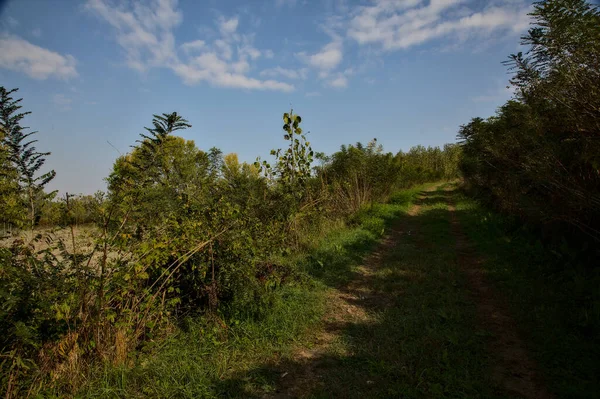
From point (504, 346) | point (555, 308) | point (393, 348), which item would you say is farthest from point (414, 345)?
point (555, 308)

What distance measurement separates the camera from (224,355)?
3.48m

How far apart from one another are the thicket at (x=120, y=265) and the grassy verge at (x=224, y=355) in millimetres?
156

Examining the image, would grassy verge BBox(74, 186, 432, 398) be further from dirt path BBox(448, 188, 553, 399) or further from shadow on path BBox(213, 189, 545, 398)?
dirt path BBox(448, 188, 553, 399)

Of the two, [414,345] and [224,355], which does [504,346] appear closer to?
[414,345]

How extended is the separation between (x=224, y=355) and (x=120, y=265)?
1476 millimetres

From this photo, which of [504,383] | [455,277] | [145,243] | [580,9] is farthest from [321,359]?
[580,9]

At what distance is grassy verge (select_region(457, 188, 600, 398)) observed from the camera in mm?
3023

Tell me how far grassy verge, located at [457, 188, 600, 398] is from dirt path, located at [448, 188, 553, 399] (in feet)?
0.35

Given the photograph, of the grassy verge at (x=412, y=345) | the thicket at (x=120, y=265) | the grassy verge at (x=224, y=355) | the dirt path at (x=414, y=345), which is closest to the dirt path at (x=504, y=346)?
the dirt path at (x=414, y=345)

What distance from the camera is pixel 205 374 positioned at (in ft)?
10.3

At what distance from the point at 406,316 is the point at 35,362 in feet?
13.5

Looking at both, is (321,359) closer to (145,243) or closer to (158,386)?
(158,386)

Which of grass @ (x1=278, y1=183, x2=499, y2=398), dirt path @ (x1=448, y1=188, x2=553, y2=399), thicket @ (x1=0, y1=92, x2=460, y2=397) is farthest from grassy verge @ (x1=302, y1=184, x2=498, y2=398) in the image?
thicket @ (x1=0, y1=92, x2=460, y2=397)

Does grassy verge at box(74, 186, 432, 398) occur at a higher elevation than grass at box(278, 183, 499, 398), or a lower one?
higher
